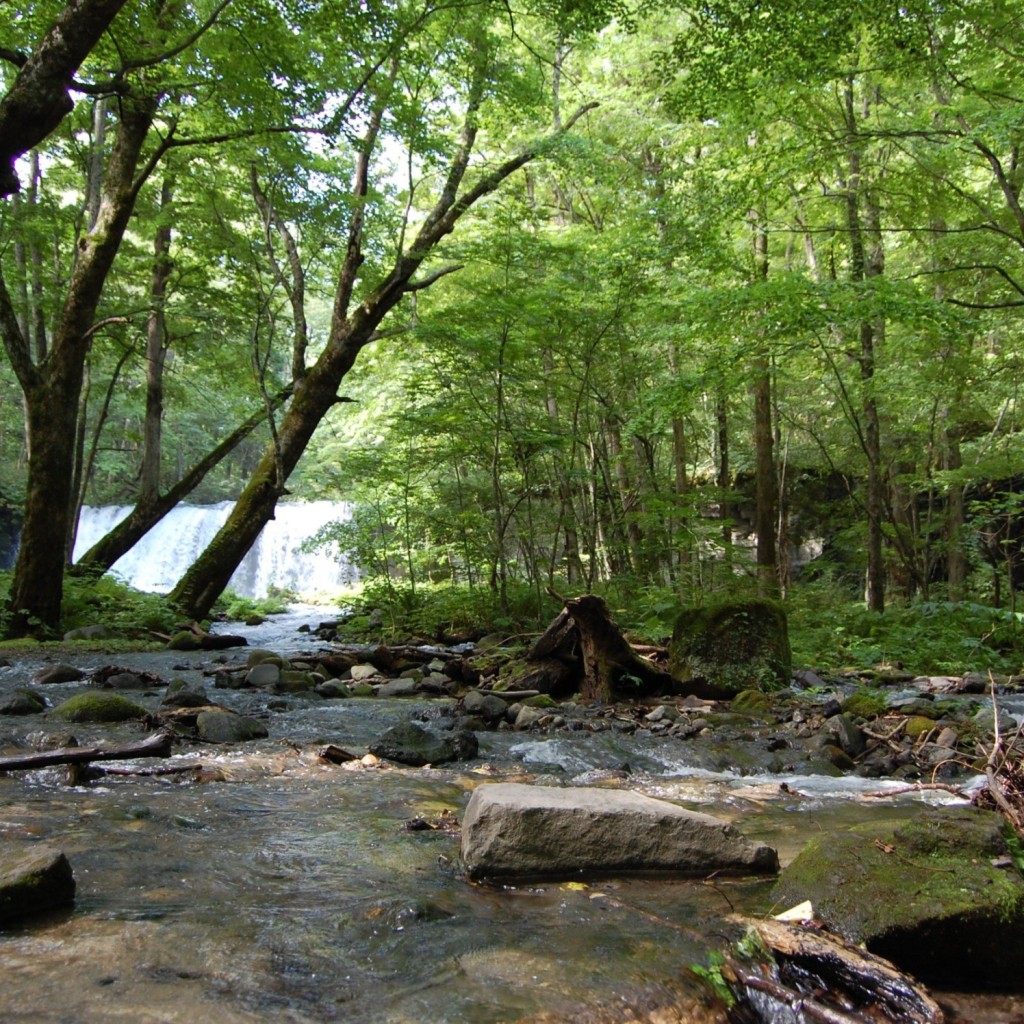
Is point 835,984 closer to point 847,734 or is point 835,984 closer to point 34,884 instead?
point 34,884

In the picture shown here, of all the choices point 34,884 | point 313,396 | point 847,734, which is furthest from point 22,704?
point 313,396

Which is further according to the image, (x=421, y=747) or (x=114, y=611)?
(x=114, y=611)

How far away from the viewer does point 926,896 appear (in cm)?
215

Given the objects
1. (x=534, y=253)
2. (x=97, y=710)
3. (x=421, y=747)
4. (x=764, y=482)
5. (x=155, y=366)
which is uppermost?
(x=534, y=253)

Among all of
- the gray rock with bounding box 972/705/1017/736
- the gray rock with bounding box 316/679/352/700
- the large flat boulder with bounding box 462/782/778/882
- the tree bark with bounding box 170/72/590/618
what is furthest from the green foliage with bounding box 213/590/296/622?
the large flat boulder with bounding box 462/782/778/882

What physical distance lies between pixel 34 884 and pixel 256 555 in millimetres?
27108

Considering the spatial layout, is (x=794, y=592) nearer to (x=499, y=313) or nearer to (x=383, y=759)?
(x=499, y=313)

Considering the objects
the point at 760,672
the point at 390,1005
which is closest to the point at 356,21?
the point at 760,672

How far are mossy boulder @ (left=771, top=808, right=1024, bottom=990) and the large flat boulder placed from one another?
30 centimetres

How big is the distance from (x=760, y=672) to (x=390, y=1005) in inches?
247

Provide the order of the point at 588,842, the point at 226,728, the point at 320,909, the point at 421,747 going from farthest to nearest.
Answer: the point at 226,728
the point at 421,747
the point at 588,842
the point at 320,909

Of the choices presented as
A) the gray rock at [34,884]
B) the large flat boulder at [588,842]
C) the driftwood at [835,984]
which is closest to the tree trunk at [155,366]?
the gray rock at [34,884]

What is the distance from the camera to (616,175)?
12570mm

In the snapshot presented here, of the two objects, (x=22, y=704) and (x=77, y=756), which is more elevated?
(x=77, y=756)
